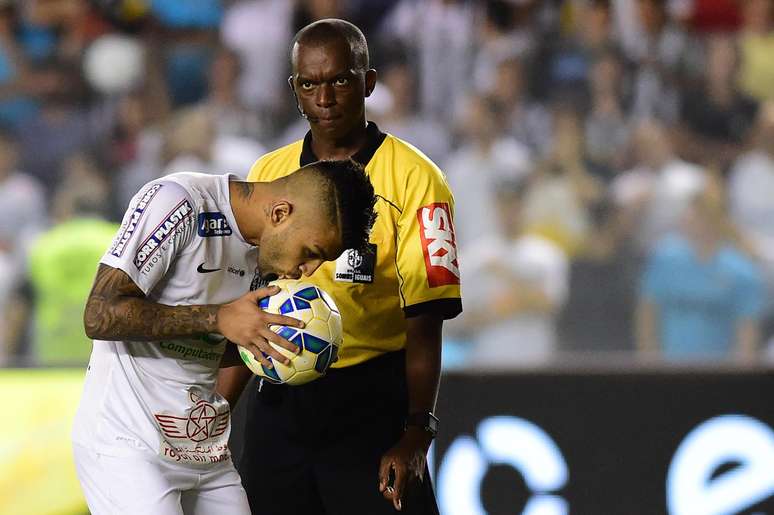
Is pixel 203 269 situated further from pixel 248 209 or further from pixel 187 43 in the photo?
pixel 187 43

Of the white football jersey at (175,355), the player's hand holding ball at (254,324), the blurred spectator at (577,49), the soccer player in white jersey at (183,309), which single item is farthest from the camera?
the blurred spectator at (577,49)

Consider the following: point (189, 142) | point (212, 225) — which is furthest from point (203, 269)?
point (189, 142)

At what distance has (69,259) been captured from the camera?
23.1ft

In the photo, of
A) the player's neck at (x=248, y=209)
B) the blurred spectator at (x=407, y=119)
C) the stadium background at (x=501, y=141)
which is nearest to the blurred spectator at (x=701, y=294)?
the stadium background at (x=501, y=141)

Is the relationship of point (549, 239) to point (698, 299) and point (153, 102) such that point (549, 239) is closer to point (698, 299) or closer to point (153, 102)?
point (698, 299)

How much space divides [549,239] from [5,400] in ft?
10.1

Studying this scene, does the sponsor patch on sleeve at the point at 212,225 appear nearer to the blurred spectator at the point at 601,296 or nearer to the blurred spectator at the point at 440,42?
the blurred spectator at the point at 601,296

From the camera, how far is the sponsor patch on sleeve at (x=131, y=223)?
3137 mm

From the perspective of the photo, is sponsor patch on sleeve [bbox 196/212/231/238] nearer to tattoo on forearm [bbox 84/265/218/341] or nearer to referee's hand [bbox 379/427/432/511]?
tattoo on forearm [bbox 84/265/218/341]

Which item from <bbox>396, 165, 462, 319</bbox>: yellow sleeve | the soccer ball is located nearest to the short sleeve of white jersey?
the soccer ball

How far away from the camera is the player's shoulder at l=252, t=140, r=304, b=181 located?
404cm

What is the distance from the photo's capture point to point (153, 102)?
Result: 7.55m

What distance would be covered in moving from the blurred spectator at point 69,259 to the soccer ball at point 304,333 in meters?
3.71

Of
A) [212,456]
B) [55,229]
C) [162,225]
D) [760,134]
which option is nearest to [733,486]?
[760,134]
